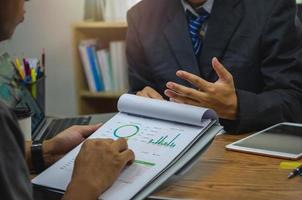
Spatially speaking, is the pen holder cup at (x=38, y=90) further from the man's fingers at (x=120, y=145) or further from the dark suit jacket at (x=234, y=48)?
the man's fingers at (x=120, y=145)

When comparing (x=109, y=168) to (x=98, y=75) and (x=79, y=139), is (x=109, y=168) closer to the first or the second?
(x=79, y=139)

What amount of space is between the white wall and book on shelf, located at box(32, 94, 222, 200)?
2.01 metres

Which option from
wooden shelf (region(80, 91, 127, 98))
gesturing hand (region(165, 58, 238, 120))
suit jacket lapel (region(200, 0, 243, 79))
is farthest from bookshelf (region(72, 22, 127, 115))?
gesturing hand (region(165, 58, 238, 120))

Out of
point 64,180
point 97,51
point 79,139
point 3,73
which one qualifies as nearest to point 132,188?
point 64,180

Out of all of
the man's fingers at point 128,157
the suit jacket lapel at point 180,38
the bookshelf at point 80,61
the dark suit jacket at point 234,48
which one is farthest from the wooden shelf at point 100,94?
the man's fingers at point 128,157

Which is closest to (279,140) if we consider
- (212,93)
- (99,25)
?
(212,93)

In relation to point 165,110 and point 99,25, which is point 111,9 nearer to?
point 99,25

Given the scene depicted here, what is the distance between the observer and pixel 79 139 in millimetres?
1262

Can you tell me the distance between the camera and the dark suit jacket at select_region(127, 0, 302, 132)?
1575 millimetres

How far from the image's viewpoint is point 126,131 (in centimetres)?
117

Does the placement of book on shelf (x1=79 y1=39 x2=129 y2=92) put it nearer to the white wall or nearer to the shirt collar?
the white wall

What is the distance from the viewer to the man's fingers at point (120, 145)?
1.06 meters

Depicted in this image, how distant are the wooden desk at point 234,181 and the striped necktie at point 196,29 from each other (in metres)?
0.63

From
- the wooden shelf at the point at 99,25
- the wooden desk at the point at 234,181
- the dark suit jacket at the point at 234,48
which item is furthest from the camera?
the wooden shelf at the point at 99,25
